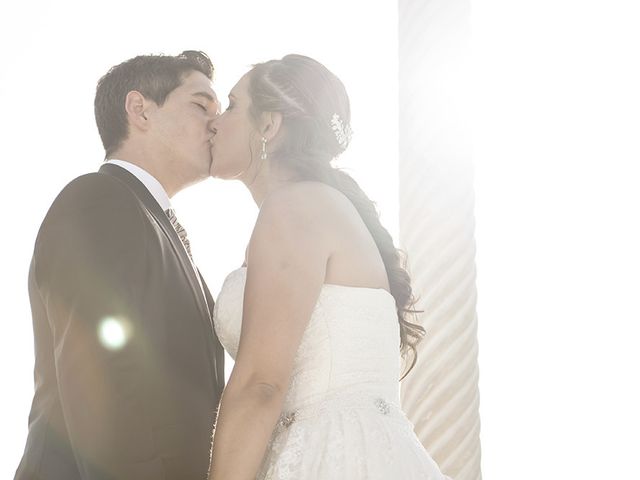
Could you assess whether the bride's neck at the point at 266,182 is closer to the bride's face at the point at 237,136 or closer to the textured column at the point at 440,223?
the bride's face at the point at 237,136

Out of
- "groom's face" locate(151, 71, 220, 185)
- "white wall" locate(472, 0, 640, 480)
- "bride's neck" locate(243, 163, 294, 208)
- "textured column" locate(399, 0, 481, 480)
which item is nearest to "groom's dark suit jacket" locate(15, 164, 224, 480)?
"bride's neck" locate(243, 163, 294, 208)

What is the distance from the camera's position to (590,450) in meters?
10.1

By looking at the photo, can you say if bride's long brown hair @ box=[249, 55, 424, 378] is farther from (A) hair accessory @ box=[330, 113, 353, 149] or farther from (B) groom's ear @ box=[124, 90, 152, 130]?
(B) groom's ear @ box=[124, 90, 152, 130]

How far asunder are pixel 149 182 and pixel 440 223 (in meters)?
1.58

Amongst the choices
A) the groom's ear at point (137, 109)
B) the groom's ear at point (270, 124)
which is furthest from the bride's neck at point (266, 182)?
the groom's ear at point (137, 109)

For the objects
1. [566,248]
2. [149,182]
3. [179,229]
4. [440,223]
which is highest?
[149,182]

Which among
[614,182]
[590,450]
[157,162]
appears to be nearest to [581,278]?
[614,182]

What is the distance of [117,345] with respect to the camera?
334 cm

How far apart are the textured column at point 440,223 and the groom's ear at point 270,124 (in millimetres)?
1145

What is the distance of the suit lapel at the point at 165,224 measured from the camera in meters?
3.84

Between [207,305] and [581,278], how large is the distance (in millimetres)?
7751

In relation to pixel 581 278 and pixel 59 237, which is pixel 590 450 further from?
pixel 59 237

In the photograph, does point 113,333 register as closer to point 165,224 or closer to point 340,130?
point 165,224

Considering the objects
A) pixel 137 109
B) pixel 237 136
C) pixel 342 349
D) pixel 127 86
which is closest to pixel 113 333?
pixel 342 349
